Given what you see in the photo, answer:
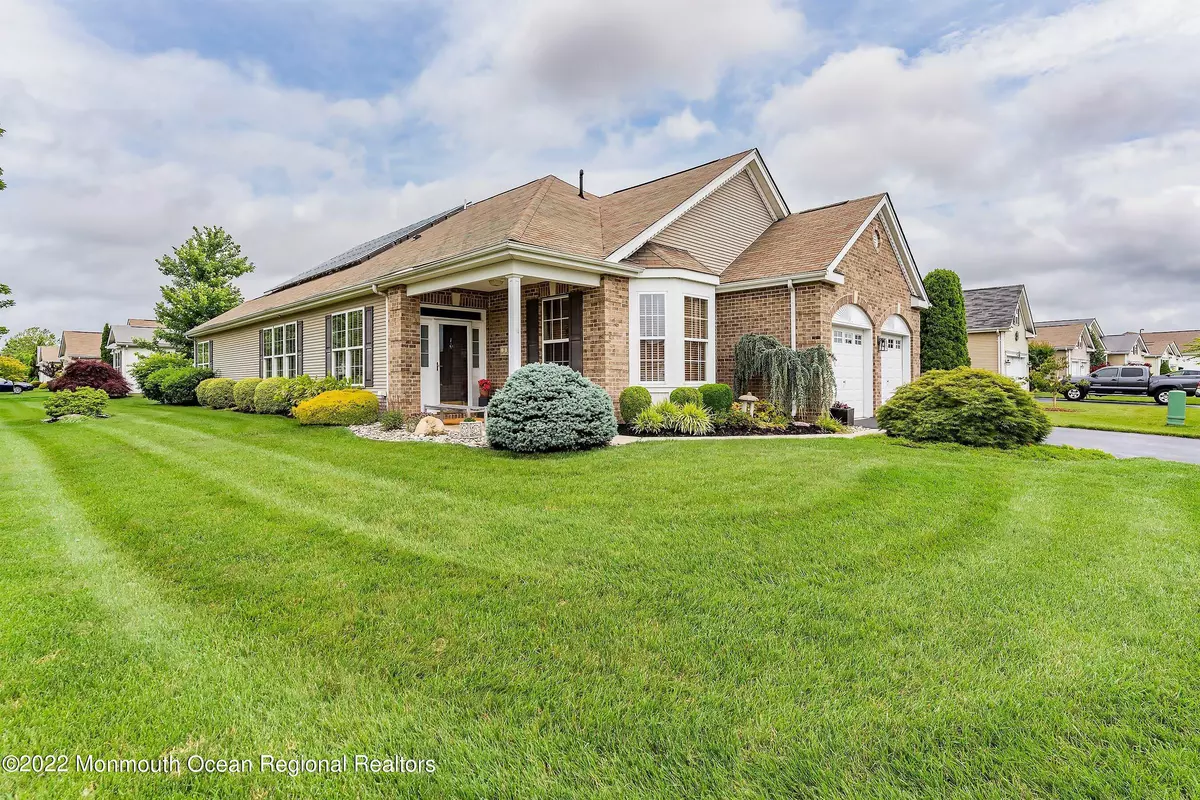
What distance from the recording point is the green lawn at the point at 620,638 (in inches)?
77.9

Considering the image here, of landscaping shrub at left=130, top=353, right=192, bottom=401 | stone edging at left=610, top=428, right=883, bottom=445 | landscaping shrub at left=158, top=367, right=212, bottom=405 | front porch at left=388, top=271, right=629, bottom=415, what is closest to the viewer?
stone edging at left=610, top=428, right=883, bottom=445

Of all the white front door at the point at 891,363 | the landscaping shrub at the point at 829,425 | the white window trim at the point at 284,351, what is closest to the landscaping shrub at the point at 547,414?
the landscaping shrub at the point at 829,425

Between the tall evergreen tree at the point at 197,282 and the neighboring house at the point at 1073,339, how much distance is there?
2238 inches

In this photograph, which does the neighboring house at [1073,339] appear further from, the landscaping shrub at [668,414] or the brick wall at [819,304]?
the landscaping shrub at [668,414]

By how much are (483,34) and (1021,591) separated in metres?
11.7

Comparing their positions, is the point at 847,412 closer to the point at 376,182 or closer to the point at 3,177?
the point at 376,182

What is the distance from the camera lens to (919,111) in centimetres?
1287

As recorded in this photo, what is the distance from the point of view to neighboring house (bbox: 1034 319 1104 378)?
1654 inches

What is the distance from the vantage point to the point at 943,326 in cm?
1912

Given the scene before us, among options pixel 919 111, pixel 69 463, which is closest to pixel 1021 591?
pixel 69 463

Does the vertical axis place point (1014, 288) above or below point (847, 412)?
above

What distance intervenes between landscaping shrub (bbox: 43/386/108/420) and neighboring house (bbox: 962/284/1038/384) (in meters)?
33.0

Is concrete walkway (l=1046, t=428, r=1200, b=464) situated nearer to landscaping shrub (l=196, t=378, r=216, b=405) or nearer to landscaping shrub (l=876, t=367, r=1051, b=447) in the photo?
landscaping shrub (l=876, t=367, r=1051, b=447)

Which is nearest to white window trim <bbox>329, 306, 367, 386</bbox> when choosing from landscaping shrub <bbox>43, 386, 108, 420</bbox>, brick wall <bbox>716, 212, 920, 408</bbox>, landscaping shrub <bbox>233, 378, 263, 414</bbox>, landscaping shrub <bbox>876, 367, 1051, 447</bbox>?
landscaping shrub <bbox>233, 378, 263, 414</bbox>
